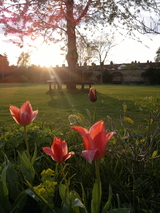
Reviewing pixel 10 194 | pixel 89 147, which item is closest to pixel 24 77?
pixel 10 194

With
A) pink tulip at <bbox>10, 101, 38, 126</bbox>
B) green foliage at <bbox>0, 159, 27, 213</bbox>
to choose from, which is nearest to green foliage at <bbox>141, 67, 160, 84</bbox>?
green foliage at <bbox>0, 159, 27, 213</bbox>

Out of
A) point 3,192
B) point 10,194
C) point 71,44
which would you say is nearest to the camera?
point 3,192

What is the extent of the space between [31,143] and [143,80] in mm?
32066

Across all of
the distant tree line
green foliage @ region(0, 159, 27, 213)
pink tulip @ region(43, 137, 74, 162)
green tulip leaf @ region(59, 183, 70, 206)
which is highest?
the distant tree line

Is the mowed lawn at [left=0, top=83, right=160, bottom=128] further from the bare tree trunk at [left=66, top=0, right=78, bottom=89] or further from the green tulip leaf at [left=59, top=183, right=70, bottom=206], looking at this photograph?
the bare tree trunk at [left=66, top=0, right=78, bottom=89]

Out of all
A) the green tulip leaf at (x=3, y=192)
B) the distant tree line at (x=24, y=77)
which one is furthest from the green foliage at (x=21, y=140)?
the distant tree line at (x=24, y=77)

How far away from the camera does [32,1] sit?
40.9 feet

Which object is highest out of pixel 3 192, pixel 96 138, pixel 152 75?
pixel 152 75

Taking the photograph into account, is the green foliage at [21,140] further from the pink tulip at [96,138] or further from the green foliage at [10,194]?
the pink tulip at [96,138]

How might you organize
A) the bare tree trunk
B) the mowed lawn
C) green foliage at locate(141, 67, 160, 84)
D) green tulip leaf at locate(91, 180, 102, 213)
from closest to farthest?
green tulip leaf at locate(91, 180, 102, 213), the mowed lawn, the bare tree trunk, green foliage at locate(141, 67, 160, 84)

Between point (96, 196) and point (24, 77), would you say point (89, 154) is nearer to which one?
point (96, 196)

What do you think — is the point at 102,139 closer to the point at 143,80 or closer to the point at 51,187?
the point at 51,187

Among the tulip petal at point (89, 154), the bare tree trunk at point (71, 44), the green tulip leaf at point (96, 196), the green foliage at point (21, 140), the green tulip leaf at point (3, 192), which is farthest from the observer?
the bare tree trunk at point (71, 44)

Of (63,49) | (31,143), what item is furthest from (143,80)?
(31,143)
